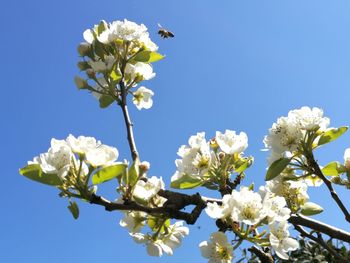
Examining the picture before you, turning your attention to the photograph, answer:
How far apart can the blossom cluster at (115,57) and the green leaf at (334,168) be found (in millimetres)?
1234

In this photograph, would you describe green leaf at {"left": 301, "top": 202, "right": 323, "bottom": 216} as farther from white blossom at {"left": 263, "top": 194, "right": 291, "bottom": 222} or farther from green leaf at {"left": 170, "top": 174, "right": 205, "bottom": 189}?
green leaf at {"left": 170, "top": 174, "right": 205, "bottom": 189}

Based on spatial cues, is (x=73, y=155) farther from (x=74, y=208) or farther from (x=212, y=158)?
(x=212, y=158)

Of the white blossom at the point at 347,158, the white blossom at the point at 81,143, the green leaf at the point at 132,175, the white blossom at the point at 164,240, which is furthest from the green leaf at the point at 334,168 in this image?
the white blossom at the point at 81,143

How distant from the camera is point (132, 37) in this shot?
269cm

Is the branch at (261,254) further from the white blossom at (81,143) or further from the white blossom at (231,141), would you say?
the white blossom at (81,143)

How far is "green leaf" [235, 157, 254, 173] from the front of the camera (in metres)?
2.20

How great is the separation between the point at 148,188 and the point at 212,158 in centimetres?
36

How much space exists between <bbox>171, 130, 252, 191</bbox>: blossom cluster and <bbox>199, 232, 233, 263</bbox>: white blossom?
0.30 m

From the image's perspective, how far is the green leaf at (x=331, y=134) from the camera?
2.18 m

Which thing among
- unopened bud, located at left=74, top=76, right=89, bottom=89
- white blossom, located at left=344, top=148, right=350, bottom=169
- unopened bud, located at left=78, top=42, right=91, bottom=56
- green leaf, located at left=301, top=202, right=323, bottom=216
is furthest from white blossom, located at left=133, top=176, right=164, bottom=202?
unopened bud, located at left=78, top=42, right=91, bottom=56

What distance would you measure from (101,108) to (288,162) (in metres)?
1.28

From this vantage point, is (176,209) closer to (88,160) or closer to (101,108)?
(88,160)

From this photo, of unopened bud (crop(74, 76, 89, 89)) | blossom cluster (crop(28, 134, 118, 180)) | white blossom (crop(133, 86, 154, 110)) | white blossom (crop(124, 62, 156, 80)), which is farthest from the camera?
white blossom (crop(133, 86, 154, 110))

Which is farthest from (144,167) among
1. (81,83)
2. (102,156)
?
(81,83)
